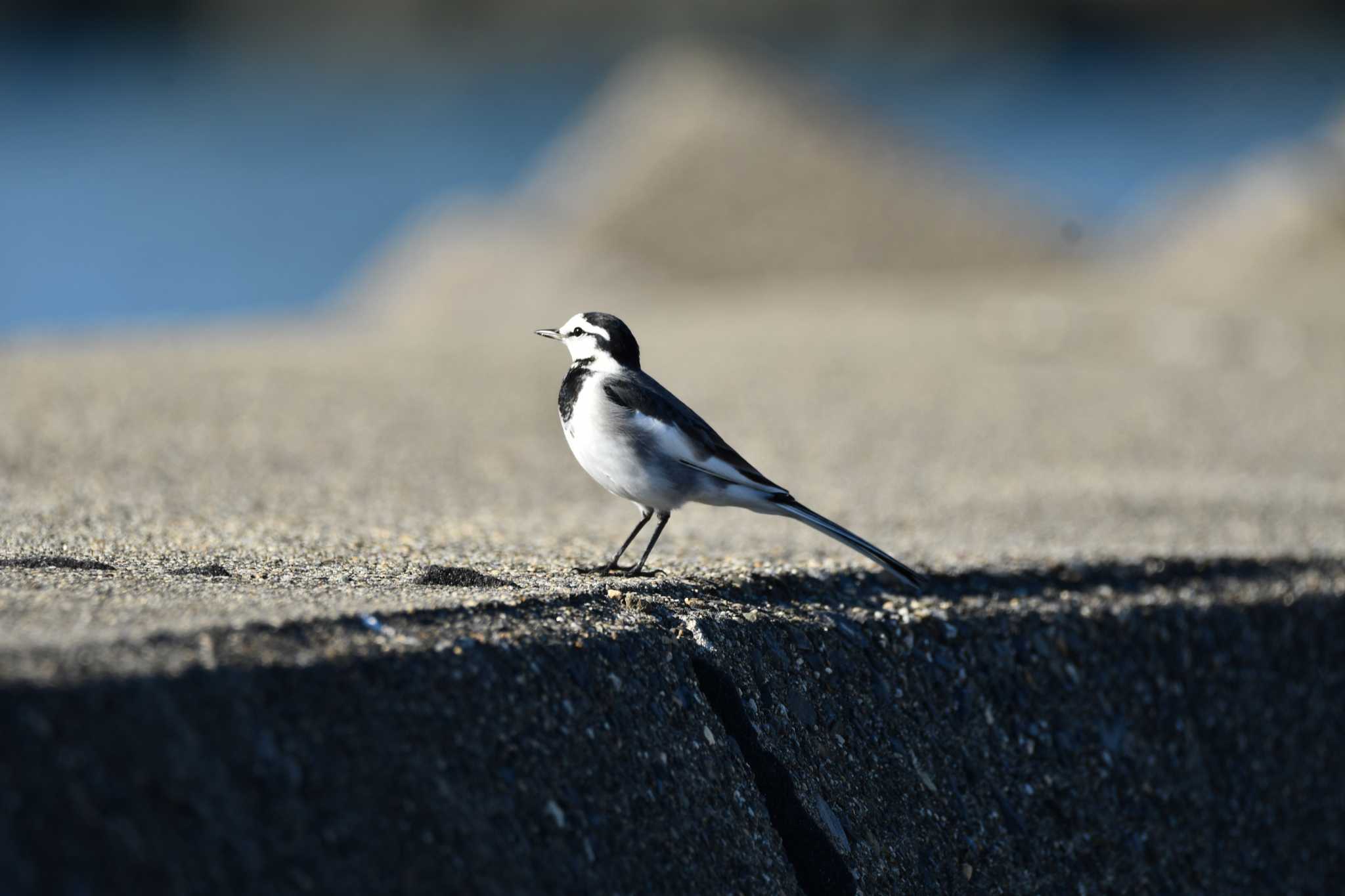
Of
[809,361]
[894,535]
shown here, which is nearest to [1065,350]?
[809,361]

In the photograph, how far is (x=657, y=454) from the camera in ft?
15.1

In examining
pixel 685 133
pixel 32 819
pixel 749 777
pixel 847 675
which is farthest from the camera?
pixel 685 133

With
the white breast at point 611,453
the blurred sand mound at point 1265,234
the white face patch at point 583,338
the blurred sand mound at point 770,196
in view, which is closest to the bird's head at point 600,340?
the white face patch at point 583,338

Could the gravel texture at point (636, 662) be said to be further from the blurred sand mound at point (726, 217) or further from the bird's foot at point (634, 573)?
the blurred sand mound at point (726, 217)

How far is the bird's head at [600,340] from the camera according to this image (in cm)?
489

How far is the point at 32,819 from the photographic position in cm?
268

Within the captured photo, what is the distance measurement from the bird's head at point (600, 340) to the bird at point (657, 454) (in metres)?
0.07

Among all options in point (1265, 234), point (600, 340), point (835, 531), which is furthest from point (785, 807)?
point (1265, 234)

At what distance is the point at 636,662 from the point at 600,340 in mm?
1327

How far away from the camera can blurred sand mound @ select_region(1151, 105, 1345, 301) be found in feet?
66.3

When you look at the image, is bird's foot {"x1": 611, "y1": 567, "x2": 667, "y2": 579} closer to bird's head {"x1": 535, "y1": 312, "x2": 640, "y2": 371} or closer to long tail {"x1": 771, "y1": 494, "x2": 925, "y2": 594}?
long tail {"x1": 771, "y1": 494, "x2": 925, "y2": 594}

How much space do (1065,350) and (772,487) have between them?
10.8 meters

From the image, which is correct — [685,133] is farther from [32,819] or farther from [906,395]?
[32,819]

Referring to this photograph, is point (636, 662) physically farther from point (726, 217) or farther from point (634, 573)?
point (726, 217)
